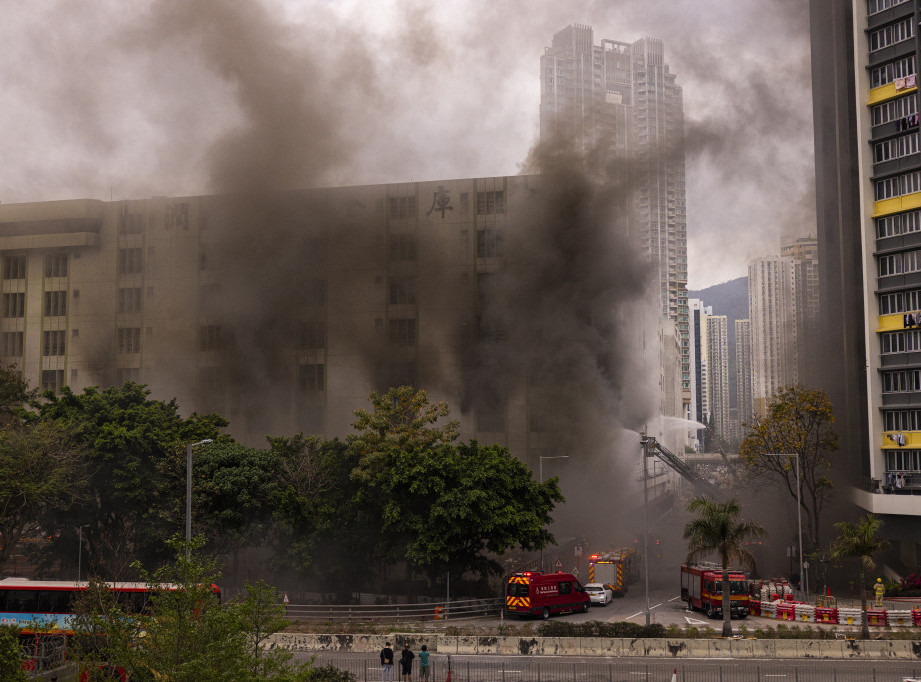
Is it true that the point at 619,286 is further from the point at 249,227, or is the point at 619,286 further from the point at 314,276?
the point at 249,227

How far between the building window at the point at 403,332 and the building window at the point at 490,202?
438 inches

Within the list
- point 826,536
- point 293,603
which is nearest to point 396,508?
point 293,603

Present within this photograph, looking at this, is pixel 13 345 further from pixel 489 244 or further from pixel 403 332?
pixel 489 244

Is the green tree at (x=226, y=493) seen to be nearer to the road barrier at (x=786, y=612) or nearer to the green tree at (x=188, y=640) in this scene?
the road barrier at (x=786, y=612)

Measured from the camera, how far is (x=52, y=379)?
3268 inches

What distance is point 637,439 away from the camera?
270ft

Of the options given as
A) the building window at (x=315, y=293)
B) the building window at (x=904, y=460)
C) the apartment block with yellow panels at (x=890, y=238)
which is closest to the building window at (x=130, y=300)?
the building window at (x=315, y=293)

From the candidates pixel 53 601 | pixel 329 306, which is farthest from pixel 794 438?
pixel 53 601

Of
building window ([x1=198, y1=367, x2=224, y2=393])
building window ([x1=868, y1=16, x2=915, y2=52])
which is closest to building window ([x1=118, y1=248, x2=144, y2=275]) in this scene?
building window ([x1=198, y1=367, x2=224, y2=393])

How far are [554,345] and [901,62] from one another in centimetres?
3211

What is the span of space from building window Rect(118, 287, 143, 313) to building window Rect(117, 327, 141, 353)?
1.75 meters

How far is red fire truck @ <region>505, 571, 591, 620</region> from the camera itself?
3997 cm

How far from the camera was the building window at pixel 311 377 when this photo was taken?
77.3m

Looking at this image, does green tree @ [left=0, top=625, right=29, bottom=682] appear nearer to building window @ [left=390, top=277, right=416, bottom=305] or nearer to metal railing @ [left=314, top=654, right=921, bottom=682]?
metal railing @ [left=314, top=654, right=921, bottom=682]
